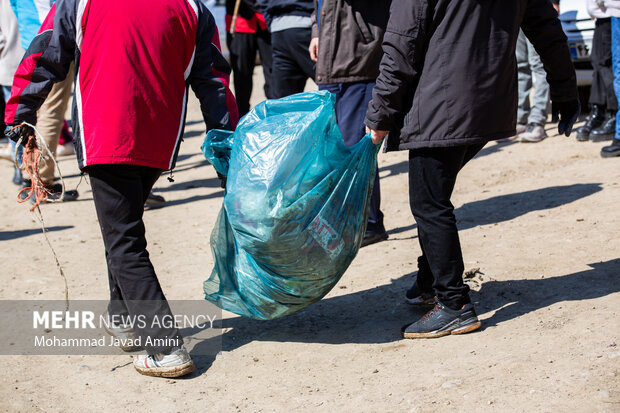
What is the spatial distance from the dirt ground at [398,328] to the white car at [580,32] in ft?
6.89

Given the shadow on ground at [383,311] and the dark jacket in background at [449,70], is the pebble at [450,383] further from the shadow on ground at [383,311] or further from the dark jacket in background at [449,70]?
the dark jacket in background at [449,70]

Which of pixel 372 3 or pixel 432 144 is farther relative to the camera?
pixel 372 3

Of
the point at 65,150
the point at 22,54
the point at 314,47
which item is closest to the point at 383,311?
the point at 314,47

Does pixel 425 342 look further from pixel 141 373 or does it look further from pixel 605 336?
pixel 141 373

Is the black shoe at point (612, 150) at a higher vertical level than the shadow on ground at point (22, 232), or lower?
higher

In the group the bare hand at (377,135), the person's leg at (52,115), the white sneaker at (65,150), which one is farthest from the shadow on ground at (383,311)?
the white sneaker at (65,150)

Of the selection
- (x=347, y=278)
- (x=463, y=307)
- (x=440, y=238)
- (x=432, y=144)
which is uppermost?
(x=432, y=144)

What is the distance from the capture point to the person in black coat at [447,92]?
302cm

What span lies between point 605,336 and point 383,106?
4.19 ft

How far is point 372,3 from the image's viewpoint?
4391 millimetres

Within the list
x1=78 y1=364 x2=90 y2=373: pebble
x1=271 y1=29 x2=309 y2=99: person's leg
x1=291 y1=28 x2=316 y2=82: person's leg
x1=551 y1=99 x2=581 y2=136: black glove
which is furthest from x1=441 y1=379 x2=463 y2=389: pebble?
x1=271 y1=29 x2=309 y2=99: person's leg

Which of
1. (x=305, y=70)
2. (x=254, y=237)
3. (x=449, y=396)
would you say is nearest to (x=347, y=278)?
(x=254, y=237)

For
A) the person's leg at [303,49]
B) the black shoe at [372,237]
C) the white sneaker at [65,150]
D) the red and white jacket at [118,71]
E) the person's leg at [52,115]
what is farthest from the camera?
the white sneaker at [65,150]

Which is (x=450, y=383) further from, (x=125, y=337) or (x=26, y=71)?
(x=26, y=71)
